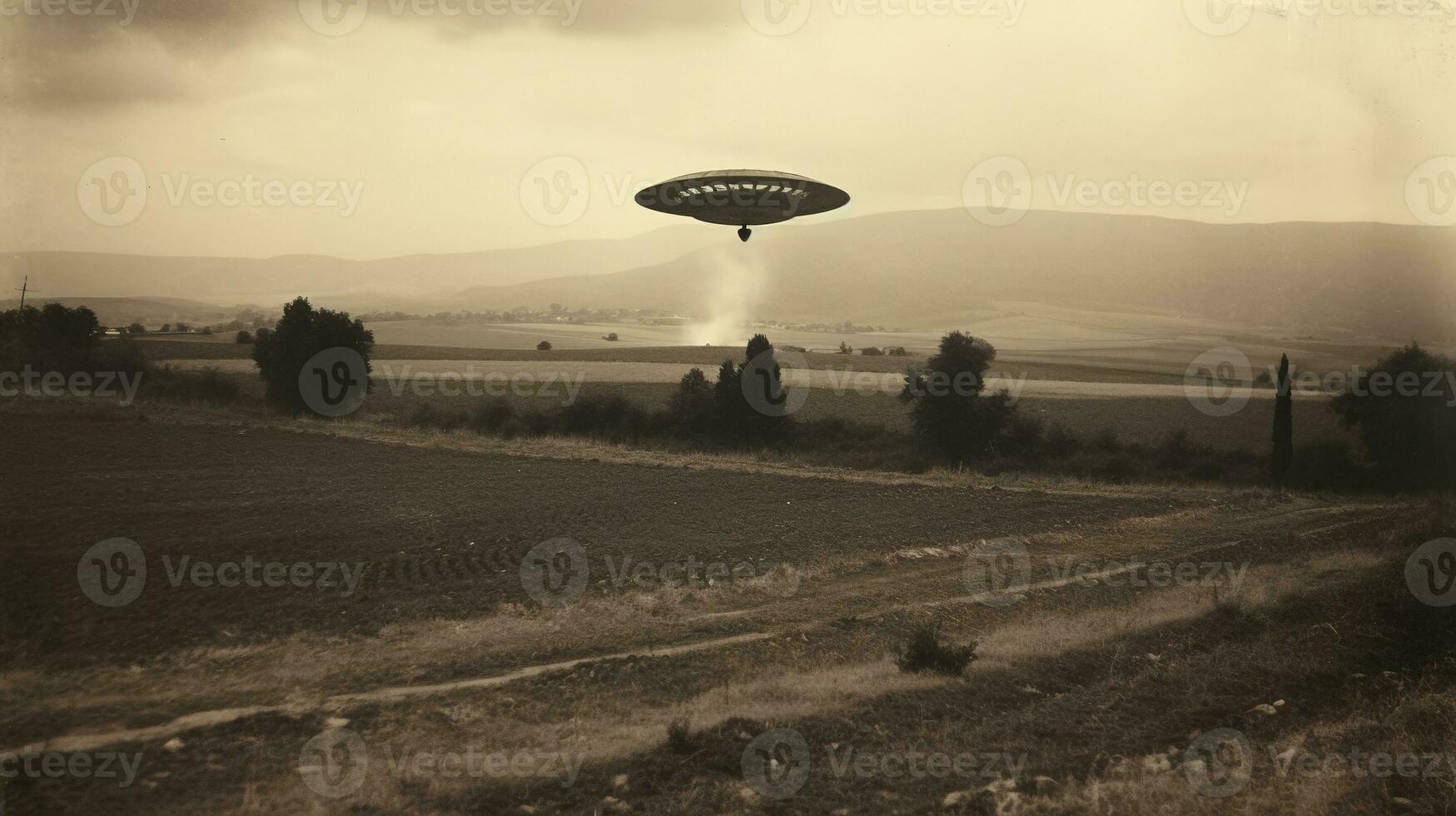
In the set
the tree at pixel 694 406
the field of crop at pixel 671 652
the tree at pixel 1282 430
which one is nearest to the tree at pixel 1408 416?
the tree at pixel 1282 430

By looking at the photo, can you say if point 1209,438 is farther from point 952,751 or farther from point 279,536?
point 279,536

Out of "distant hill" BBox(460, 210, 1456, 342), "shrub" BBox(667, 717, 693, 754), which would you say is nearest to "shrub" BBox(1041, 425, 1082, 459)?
"shrub" BBox(667, 717, 693, 754)

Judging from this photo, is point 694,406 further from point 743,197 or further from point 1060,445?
point 743,197

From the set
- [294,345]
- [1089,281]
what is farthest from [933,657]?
[1089,281]

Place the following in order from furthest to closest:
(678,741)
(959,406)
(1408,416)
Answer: (959,406)
(1408,416)
(678,741)

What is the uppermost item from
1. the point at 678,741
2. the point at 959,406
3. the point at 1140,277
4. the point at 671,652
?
the point at 1140,277

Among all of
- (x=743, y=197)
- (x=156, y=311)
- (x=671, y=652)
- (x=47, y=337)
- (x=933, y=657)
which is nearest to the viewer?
(x=933, y=657)

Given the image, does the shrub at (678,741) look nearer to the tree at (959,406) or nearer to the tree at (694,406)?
the tree at (694,406)
